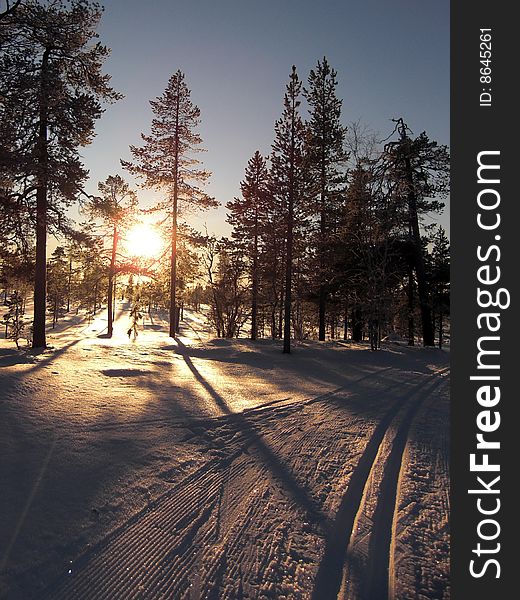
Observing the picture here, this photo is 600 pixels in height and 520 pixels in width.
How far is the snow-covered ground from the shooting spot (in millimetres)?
2355

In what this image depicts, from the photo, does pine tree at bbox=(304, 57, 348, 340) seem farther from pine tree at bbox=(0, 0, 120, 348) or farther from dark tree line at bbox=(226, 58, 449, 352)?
pine tree at bbox=(0, 0, 120, 348)

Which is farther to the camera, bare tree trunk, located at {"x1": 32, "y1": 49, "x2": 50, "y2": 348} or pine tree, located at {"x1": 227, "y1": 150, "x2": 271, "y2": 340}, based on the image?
pine tree, located at {"x1": 227, "y1": 150, "x2": 271, "y2": 340}

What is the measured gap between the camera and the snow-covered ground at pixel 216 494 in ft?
7.73

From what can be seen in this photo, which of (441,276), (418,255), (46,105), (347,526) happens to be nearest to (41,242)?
(46,105)

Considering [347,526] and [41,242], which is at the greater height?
[41,242]

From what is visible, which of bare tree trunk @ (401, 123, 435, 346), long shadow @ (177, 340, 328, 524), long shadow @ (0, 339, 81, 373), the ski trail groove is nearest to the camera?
the ski trail groove

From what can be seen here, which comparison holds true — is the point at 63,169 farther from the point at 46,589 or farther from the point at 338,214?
the point at 338,214

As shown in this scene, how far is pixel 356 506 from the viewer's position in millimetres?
3318

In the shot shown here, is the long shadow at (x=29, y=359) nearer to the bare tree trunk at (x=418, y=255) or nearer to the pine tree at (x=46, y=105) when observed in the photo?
the pine tree at (x=46, y=105)

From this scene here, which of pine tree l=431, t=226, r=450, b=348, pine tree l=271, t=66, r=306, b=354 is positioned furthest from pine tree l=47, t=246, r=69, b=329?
pine tree l=431, t=226, r=450, b=348

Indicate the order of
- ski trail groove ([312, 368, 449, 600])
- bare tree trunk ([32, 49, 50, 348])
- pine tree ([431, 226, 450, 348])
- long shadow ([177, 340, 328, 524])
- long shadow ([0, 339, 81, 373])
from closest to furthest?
ski trail groove ([312, 368, 449, 600])
long shadow ([177, 340, 328, 524])
long shadow ([0, 339, 81, 373])
bare tree trunk ([32, 49, 50, 348])
pine tree ([431, 226, 450, 348])

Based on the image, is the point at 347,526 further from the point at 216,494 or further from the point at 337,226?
the point at 337,226

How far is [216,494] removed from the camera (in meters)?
3.50

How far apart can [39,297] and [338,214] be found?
19.2 metres
